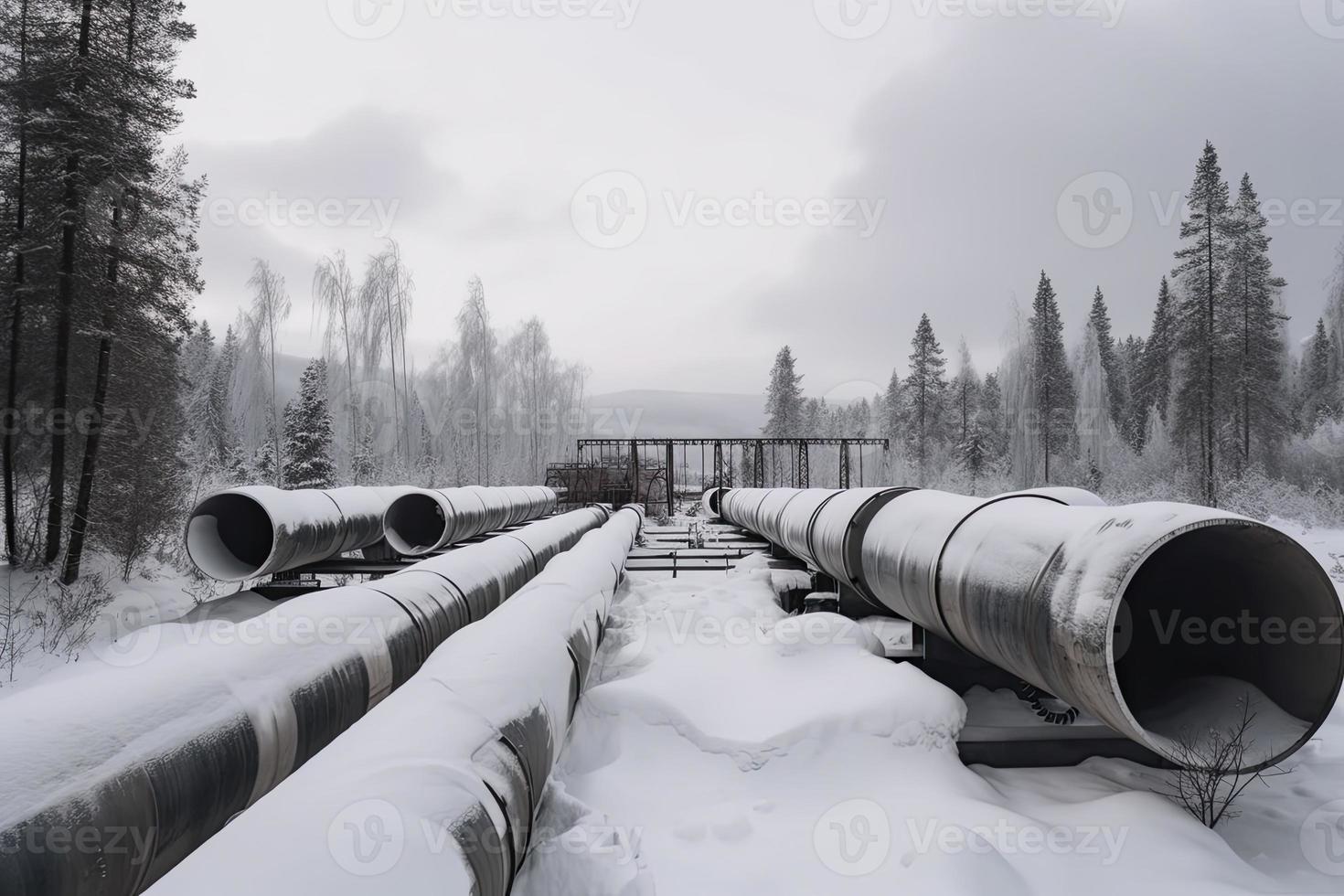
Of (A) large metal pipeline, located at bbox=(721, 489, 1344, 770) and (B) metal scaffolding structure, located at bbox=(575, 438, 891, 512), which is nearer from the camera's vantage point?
(A) large metal pipeline, located at bbox=(721, 489, 1344, 770)

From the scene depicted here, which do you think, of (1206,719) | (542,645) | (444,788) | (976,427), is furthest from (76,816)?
(976,427)

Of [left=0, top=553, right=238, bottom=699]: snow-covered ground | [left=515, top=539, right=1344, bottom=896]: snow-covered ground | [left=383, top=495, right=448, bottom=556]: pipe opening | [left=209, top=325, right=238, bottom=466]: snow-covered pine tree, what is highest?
[left=209, top=325, right=238, bottom=466]: snow-covered pine tree

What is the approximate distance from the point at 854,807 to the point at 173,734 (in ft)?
9.00

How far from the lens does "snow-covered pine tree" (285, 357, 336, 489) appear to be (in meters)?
22.2

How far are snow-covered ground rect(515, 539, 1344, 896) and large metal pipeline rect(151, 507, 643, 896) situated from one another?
1.63ft

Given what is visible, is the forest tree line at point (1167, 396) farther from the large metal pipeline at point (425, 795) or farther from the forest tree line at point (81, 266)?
the forest tree line at point (81, 266)

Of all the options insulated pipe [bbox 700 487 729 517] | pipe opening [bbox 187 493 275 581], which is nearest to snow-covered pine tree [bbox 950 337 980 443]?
Result: insulated pipe [bbox 700 487 729 517]

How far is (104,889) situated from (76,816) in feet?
0.83

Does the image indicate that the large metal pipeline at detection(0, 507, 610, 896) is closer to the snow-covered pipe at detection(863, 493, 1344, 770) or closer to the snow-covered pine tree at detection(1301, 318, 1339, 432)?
the snow-covered pipe at detection(863, 493, 1344, 770)

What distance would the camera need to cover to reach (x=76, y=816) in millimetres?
1613

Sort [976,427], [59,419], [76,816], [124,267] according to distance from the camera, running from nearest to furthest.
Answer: [76,816] < [59,419] < [124,267] < [976,427]

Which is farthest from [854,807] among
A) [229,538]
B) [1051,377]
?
[1051,377]

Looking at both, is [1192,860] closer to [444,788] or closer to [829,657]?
[829,657]

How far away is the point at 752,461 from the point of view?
1783 inches
